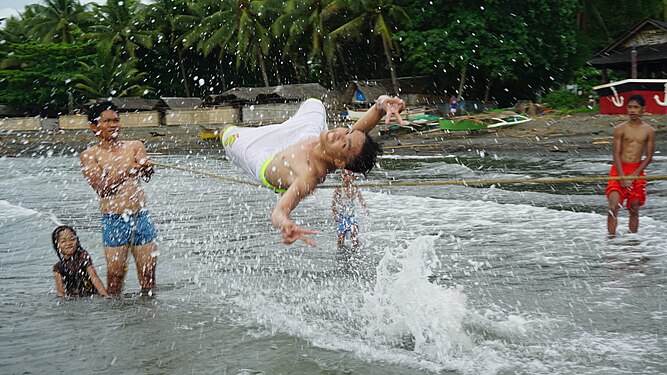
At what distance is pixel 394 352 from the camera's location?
5160 mm

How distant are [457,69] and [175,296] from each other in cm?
2952

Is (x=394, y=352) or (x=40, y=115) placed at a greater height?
(x=40, y=115)

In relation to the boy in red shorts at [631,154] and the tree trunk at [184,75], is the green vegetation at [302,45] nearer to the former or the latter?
the tree trunk at [184,75]

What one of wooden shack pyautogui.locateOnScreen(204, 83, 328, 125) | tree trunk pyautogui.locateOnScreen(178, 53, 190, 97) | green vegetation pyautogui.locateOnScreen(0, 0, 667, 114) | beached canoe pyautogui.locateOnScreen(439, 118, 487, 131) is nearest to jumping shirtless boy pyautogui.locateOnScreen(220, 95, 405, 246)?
beached canoe pyautogui.locateOnScreen(439, 118, 487, 131)

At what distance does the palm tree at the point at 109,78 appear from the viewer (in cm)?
4569

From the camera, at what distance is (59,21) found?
55156mm

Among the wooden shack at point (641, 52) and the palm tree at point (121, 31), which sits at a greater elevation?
the palm tree at point (121, 31)

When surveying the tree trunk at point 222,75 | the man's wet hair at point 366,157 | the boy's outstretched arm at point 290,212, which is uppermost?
the tree trunk at point 222,75

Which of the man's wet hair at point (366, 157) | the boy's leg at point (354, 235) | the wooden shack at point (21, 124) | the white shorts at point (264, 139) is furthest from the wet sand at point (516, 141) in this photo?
the man's wet hair at point (366, 157)

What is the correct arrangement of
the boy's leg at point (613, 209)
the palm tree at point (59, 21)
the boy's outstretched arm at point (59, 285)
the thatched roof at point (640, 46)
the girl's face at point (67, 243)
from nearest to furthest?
the girl's face at point (67, 243)
the boy's outstretched arm at point (59, 285)
the boy's leg at point (613, 209)
the thatched roof at point (640, 46)
the palm tree at point (59, 21)

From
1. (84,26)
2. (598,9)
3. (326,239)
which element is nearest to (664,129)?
(326,239)

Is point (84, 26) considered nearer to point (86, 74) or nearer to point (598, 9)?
point (86, 74)

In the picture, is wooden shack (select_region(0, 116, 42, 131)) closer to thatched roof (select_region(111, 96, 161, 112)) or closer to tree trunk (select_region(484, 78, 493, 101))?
thatched roof (select_region(111, 96, 161, 112))

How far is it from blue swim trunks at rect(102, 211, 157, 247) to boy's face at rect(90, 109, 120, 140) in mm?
645
